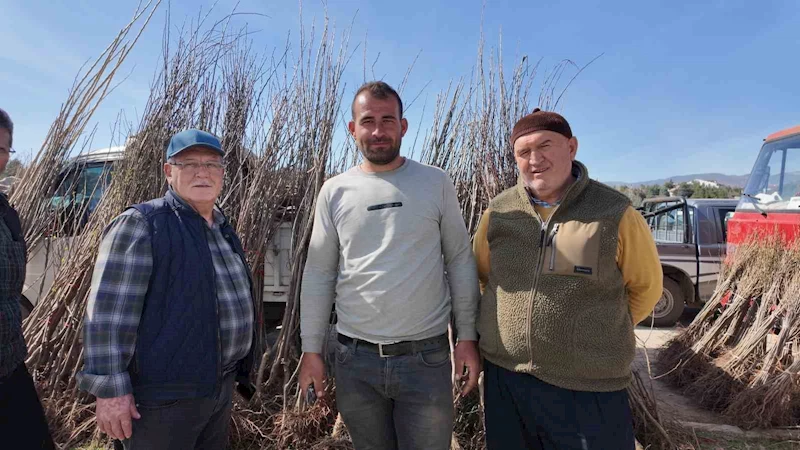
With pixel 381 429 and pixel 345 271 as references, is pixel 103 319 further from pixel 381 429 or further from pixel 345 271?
pixel 381 429

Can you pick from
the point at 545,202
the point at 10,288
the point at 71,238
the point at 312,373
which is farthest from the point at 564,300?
the point at 71,238

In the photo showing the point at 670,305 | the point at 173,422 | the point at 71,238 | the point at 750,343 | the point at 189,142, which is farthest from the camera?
the point at 670,305

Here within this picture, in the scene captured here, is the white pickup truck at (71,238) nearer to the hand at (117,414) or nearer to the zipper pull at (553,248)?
the hand at (117,414)

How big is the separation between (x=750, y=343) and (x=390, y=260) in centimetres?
342

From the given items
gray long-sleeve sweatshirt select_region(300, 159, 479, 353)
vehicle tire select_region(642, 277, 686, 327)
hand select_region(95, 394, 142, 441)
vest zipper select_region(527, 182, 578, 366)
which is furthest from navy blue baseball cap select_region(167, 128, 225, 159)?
vehicle tire select_region(642, 277, 686, 327)

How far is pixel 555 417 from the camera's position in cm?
155

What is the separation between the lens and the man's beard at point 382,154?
5.72 feet

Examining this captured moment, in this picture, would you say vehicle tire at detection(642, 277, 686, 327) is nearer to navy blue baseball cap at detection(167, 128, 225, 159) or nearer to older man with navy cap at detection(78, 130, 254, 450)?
older man with navy cap at detection(78, 130, 254, 450)

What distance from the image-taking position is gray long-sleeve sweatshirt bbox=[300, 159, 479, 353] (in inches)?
65.9

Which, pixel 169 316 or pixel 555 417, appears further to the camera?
pixel 555 417

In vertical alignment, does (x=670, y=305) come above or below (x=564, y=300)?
below

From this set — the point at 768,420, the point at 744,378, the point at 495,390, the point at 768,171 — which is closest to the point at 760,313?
the point at 744,378

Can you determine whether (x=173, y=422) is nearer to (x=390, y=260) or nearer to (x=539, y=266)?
(x=390, y=260)

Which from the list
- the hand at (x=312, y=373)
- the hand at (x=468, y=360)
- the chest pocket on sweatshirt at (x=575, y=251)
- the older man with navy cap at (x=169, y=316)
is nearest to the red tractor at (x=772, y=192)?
the chest pocket on sweatshirt at (x=575, y=251)
